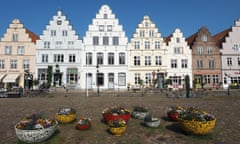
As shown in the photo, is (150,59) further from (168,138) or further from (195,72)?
(168,138)

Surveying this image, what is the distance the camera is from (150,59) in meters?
41.1

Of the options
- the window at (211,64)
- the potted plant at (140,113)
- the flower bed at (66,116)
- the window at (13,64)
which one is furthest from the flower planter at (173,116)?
the window at (13,64)

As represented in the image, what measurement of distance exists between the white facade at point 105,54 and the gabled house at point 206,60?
51.0ft

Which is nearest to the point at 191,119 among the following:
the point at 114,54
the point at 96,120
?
the point at 96,120

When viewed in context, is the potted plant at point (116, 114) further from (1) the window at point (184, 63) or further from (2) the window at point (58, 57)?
(1) the window at point (184, 63)

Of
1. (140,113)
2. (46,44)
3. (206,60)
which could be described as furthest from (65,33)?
(140,113)

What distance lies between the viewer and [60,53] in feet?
131

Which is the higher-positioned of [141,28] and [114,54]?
[141,28]

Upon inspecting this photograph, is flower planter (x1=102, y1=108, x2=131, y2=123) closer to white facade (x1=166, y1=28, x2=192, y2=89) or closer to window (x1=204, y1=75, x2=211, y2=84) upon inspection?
white facade (x1=166, y1=28, x2=192, y2=89)

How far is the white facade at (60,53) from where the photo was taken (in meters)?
39.4

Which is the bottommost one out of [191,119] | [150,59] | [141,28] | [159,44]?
[191,119]

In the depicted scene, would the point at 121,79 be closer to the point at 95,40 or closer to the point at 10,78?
the point at 95,40

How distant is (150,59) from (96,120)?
32.2m

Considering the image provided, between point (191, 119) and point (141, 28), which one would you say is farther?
point (141, 28)
